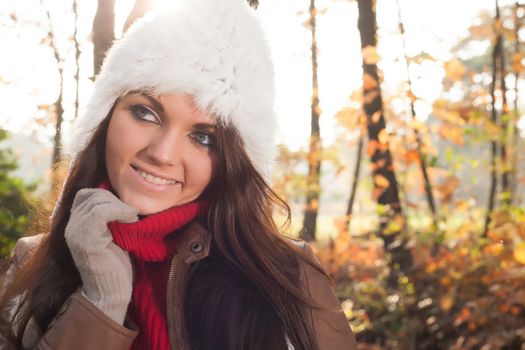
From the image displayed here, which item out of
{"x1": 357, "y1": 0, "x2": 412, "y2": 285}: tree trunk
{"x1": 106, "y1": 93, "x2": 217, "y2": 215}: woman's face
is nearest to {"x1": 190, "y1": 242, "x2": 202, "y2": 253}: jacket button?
{"x1": 106, "y1": 93, "x2": 217, "y2": 215}: woman's face

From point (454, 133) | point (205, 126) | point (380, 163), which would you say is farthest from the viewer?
point (380, 163)

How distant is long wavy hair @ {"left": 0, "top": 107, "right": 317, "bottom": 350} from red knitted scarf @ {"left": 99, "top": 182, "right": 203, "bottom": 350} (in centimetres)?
16

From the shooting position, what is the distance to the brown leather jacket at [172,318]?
188 cm

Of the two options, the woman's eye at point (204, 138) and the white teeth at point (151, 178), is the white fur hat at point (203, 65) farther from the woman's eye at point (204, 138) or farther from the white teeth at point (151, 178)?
the white teeth at point (151, 178)

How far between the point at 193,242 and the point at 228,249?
0.18m

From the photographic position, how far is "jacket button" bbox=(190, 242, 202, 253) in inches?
89.0

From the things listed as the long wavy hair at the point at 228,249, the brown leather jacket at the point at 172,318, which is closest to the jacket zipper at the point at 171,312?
the brown leather jacket at the point at 172,318

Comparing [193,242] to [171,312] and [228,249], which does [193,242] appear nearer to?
[228,249]

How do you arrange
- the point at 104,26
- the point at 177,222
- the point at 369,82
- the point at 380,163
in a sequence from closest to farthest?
the point at 177,222, the point at 104,26, the point at 369,82, the point at 380,163

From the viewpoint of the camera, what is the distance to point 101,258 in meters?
1.97

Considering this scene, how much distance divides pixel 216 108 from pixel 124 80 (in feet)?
1.25

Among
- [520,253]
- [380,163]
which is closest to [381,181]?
[380,163]

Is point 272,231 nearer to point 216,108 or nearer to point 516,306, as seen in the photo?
point 216,108

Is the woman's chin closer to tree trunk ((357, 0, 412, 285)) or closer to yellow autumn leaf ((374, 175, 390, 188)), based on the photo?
tree trunk ((357, 0, 412, 285))
